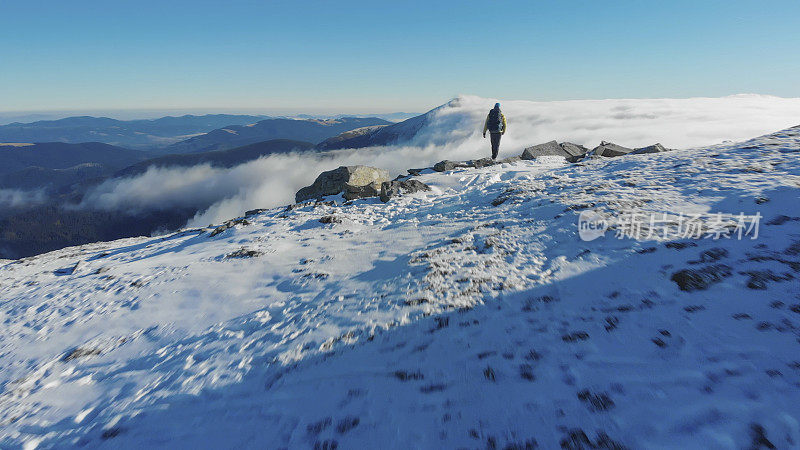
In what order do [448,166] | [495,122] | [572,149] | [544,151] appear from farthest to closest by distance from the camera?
[572,149]
[544,151]
[448,166]
[495,122]

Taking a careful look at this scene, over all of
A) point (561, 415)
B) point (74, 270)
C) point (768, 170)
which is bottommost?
point (74, 270)

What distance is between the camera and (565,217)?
9.79 m

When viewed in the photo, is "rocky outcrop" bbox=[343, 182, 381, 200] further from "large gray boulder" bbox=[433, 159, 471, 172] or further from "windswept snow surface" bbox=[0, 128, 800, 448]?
"windswept snow surface" bbox=[0, 128, 800, 448]

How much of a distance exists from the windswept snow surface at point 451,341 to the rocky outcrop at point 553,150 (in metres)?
14.2

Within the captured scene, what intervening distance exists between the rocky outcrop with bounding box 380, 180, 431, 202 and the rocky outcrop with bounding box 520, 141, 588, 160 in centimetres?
1058

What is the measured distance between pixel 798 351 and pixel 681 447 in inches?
82.3

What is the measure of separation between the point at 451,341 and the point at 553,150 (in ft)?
83.2

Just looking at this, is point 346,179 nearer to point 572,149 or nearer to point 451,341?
point 451,341

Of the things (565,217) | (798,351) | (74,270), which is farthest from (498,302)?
(74,270)

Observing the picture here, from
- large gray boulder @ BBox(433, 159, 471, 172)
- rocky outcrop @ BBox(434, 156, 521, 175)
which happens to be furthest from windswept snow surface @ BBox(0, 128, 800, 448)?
large gray boulder @ BBox(433, 159, 471, 172)

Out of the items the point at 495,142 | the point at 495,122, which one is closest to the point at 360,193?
the point at 495,122

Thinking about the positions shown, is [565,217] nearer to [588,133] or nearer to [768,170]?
[768,170]

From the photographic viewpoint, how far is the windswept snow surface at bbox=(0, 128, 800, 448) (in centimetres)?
355

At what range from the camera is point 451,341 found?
5340 mm
